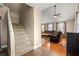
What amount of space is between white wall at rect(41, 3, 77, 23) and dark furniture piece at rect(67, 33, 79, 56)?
0.34 meters

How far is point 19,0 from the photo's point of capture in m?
1.80

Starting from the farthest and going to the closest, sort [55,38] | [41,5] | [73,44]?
1. [55,38]
2. [41,5]
3. [73,44]

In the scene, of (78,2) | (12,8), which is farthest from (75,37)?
(12,8)

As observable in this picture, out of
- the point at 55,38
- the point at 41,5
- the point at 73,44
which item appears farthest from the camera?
the point at 55,38

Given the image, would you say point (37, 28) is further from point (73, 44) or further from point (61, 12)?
point (73, 44)

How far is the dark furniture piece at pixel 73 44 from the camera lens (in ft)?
5.66

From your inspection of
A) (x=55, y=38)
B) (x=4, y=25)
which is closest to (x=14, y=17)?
(x=4, y=25)

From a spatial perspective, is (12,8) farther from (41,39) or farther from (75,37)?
(75,37)

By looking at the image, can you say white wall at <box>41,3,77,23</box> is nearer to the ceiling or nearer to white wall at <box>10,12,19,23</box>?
the ceiling

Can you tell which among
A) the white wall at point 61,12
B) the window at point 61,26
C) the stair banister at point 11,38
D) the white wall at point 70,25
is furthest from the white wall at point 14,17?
the white wall at point 70,25

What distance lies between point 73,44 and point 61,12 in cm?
61

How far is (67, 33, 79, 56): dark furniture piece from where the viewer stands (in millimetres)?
1724

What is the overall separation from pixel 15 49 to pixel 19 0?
Result: 838 millimetres

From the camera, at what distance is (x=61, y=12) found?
76.4 inches
